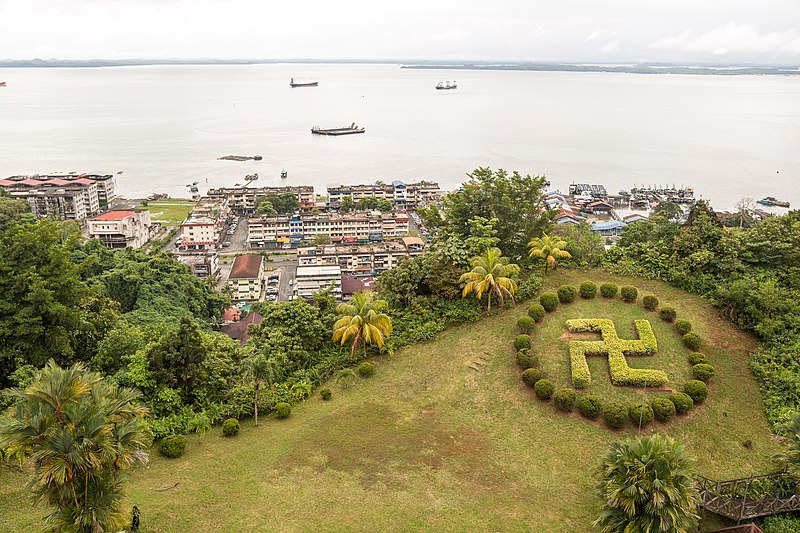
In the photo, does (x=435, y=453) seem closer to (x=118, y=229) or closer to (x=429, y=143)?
(x=118, y=229)

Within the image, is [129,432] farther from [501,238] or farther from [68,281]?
[501,238]

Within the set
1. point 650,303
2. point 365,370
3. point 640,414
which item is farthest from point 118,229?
point 640,414

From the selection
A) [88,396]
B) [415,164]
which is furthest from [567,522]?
[415,164]

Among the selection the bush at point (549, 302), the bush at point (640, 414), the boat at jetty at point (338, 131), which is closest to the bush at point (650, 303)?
the bush at point (549, 302)

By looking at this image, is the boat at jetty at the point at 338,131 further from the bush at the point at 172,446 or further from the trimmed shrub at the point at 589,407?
the bush at the point at 172,446

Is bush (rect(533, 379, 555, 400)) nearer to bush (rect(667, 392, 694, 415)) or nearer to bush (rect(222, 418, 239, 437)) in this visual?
bush (rect(667, 392, 694, 415))
